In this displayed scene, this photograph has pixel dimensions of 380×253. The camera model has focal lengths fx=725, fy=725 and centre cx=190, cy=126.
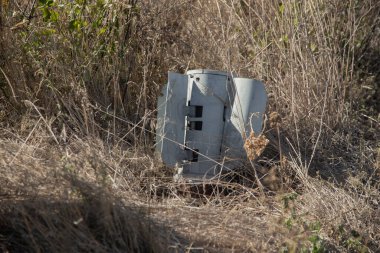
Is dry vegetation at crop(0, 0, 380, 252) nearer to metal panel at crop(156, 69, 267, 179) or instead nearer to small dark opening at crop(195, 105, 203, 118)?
metal panel at crop(156, 69, 267, 179)

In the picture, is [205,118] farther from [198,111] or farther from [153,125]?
[153,125]

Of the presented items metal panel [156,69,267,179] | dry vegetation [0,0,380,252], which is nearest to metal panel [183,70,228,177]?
metal panel [156,69,267,179]

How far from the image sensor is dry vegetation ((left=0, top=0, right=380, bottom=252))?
12.5ft

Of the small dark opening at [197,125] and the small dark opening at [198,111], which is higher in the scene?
the small dark opening at [198,111]

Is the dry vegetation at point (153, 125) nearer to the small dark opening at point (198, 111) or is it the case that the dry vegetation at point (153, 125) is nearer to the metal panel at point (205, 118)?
the metal panel at point (205, 118)

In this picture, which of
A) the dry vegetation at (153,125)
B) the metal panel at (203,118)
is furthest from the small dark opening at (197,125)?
the dry vegetation at (153,125)

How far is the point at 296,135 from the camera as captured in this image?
5441mm

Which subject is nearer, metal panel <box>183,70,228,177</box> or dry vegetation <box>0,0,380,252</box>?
dry vegetation <box>0,0,380,252</box>

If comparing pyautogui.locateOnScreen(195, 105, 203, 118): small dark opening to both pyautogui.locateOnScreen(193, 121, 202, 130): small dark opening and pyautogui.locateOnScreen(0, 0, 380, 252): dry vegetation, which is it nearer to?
pyautogui.locateOnScreen(193, 121, 202, 130): small dark opening

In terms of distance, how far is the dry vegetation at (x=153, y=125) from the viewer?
3.80m

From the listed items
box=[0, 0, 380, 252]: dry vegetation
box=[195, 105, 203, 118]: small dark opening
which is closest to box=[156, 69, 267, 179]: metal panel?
box=[195, 105, 203, 118]: small dark opening

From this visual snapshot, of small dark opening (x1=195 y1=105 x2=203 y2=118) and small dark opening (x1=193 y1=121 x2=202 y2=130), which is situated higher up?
small dark opening (x1=195 y1=105 x2=203 y2=118)

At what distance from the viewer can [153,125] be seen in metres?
5.29

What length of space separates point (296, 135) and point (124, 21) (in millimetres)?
1620
